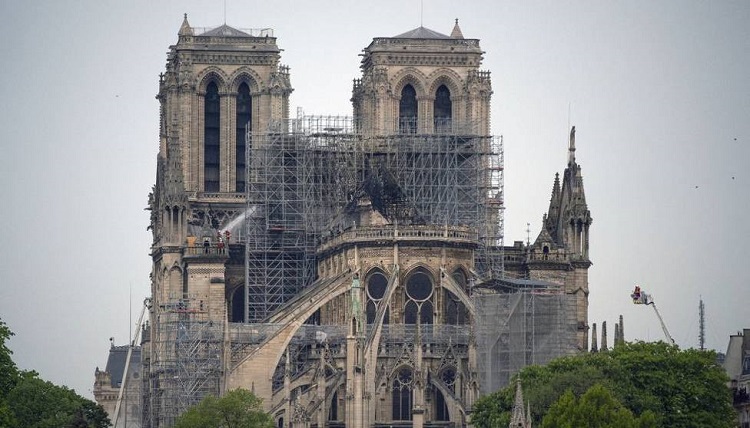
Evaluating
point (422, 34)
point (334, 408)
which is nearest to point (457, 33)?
point (422, 34)

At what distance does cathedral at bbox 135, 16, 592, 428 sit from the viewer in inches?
6319

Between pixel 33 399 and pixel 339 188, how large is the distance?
2726 cm

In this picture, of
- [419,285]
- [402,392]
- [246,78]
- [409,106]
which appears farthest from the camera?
[246,78]

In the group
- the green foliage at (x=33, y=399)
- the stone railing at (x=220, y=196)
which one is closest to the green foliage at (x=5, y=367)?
the green foliage at (x=33, y=399)

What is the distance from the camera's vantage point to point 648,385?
471 feet

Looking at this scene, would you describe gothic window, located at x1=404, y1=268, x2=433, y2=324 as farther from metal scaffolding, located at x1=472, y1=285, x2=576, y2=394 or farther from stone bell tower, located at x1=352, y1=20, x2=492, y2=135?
stone bell tower, located at x1=352, y1=20, x2=492, y2=135

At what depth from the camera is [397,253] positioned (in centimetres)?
16638

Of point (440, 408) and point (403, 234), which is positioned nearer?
point (440, 408)

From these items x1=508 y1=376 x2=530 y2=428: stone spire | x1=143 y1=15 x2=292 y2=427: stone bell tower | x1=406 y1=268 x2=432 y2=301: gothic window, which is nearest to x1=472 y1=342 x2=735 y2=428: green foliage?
x1=508 y1=376 x2=530 y2=428: stone spire

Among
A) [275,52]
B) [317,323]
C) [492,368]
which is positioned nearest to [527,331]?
[492,368]

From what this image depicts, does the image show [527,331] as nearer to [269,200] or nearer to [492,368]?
[492,368]

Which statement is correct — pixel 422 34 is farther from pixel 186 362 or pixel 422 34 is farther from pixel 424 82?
pixel 186 362

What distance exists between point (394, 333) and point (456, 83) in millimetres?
21855

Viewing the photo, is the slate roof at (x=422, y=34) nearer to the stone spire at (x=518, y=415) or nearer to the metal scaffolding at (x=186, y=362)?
the metal scaffolding at (x=186, y=362)
